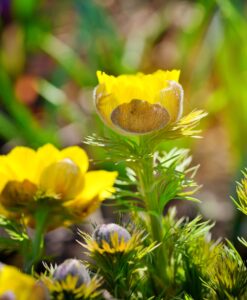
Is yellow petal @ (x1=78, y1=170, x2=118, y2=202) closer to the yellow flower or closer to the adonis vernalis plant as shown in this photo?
the adonis vernalis plant

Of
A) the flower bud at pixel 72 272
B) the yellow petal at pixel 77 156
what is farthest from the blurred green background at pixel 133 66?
the flower bud at pixel 72 272

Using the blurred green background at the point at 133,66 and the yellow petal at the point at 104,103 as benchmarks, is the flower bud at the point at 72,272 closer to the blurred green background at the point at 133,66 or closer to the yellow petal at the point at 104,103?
the yellow petal at the point at 104,103

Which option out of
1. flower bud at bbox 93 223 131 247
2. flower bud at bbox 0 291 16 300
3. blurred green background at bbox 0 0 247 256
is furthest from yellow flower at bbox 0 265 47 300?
blurred green background at bbox 0 0 247 256

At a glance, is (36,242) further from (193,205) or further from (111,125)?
(193,205)

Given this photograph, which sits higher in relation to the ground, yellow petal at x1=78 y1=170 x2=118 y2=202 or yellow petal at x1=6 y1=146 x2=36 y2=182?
yellow petal at x1=6 y1=146 x2=36 y2=182

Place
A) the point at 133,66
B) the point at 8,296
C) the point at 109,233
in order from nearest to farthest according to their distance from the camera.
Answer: the point at 8,296 → the point at 109,233 → the point at 133,66

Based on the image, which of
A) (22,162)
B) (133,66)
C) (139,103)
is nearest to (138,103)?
(139,103)

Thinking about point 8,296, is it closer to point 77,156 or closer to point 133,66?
point 77,156
